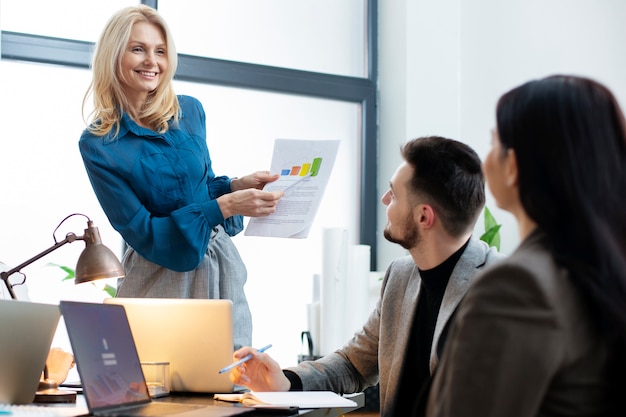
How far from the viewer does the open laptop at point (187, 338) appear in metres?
1.97

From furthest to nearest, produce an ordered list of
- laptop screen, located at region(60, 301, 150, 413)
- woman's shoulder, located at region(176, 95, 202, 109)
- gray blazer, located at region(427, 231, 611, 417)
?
woman's shoulder, located at region(176, 95, 202, 109)
laptop screen, located at region(60, 301, 150, 413)
gray blazer, located at region(427, 231, 611, 417)

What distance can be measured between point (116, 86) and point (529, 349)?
1.82 m

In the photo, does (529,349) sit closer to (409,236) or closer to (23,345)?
(409,236)

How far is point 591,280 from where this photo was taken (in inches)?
45.6

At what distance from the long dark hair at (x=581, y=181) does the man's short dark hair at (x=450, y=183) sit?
2.81ft

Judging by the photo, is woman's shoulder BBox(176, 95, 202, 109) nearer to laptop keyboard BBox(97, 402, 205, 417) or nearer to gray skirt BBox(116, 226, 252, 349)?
gray skirt BBox(116, 226, 252, 349)

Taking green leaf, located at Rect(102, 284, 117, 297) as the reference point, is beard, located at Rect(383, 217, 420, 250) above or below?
above

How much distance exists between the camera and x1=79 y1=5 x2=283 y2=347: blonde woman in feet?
8.23

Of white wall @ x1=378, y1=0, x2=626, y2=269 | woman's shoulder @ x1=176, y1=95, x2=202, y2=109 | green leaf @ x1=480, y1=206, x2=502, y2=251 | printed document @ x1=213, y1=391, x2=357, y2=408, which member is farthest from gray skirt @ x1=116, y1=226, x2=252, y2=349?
white wall @ x1=378, y1=0, x2=626, y2=269

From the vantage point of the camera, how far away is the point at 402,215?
2143 millimetres

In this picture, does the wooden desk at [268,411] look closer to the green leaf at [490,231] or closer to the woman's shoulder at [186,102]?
the woman's shoulder at [186,102]

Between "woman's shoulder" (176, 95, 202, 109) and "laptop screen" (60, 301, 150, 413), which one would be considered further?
"woman's shoulder" (176, 95, 202, 109)

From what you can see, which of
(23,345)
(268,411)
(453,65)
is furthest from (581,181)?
(453,65)

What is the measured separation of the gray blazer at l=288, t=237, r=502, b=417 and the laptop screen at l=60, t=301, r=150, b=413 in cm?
50
